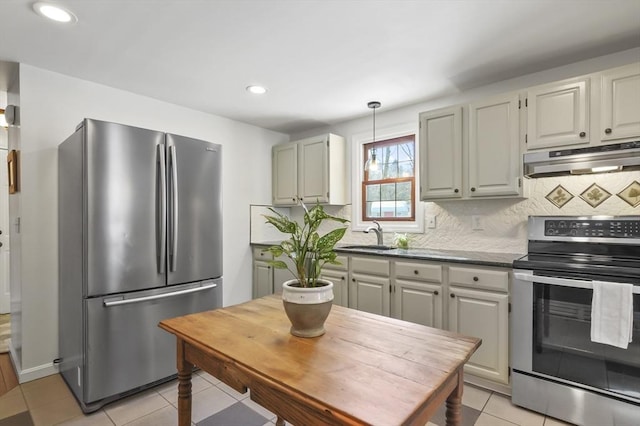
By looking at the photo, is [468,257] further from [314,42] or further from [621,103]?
[314,42]

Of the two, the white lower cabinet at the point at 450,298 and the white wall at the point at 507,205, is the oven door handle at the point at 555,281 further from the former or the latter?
the white wall at the point at 507,205

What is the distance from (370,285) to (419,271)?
49 cm

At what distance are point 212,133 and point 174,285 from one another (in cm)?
188

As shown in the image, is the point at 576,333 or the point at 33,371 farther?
the point at 33,371

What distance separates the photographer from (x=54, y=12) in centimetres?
183

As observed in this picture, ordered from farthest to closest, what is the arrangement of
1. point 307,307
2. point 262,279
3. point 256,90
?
point 262,279, point 256,90, point 307,307

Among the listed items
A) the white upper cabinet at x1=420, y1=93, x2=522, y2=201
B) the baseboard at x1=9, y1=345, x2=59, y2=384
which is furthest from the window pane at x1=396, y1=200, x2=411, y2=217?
the baseboard at x1=9, y1=345, x2=59, y2=384

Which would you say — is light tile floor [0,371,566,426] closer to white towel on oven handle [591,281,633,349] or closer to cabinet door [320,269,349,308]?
white towel on oven handle [591,281,633,349]

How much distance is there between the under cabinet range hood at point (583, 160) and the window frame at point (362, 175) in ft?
3.58

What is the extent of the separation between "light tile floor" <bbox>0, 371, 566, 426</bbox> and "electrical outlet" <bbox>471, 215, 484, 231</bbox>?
4.23 feet

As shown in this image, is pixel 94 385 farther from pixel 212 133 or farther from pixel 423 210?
pixel 423 210

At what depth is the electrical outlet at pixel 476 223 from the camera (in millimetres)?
2879

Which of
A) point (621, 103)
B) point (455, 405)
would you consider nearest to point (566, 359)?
point (455, 405)

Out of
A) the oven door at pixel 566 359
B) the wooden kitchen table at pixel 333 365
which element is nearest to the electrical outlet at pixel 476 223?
the oven door at pixel 566 359
